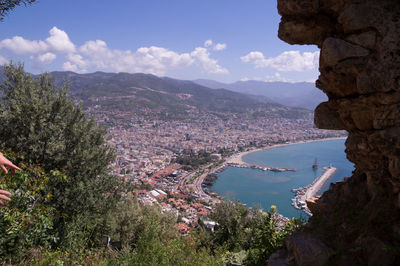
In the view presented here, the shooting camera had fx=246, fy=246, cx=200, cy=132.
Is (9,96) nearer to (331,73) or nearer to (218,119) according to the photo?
(331,73)

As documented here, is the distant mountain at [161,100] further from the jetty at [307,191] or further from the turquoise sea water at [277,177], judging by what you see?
the jetty at [307,191]

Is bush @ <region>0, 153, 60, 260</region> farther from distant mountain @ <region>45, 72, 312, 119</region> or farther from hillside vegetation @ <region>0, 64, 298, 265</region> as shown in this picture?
distant mountain @ <region>45, 72, 312, 119</region>

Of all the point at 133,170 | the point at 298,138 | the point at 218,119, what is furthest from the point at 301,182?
the point at 218,119

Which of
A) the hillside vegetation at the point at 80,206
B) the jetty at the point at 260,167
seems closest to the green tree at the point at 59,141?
the hillside vegetation at the point at 80,206

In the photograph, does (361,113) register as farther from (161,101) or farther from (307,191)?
(161,101)

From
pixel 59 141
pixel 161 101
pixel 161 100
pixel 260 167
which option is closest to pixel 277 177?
pixel 260 167

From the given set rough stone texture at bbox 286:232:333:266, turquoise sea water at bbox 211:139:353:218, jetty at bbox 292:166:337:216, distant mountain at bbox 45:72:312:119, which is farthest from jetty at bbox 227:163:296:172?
distant mountain at bbox 45:72:312:119
